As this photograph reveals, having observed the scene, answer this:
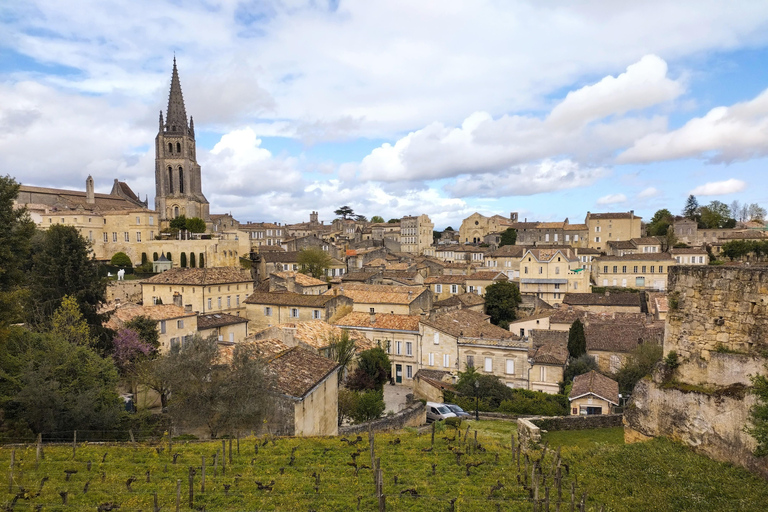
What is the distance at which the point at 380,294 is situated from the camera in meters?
42.2

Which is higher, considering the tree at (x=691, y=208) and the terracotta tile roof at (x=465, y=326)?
the tree at (x=691, y=208)

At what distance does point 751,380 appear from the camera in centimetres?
865

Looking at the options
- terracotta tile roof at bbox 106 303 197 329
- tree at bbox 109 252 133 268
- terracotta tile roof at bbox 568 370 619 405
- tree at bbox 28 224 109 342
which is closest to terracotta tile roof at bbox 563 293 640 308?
terracotta tile roof at bbox 568 370 619 405

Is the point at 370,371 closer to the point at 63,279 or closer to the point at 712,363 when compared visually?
the point at 63,279

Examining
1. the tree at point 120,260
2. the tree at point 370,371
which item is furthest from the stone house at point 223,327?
the tree at point 120,260

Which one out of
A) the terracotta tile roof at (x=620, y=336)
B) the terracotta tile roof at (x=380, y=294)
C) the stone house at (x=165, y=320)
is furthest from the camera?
the terracotta tile roof at (x=380, y=294)

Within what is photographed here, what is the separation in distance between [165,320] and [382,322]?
1459 centimetres

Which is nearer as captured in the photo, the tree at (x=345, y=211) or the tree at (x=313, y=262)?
the tree at (x=313, y=262)

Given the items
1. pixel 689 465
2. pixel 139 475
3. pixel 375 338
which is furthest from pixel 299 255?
pixel 689 465

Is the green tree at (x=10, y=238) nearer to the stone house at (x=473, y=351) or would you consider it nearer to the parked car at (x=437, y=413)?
the parked car at (x=437, y=413)

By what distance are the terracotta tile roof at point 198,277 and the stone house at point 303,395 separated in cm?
2412

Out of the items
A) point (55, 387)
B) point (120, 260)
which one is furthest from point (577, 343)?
point (120, 260)

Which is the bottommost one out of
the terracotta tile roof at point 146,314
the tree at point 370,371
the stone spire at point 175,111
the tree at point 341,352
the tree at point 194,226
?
the tree at point 370,371

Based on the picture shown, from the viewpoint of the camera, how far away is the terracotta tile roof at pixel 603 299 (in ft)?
165
